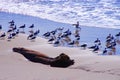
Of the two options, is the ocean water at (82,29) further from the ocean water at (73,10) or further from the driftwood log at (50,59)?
the driftwood log at (50,59)

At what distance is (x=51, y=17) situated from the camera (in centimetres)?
2858

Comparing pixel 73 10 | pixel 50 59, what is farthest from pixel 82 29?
pixel 50 59

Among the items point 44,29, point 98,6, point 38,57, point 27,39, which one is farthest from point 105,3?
point 38,57

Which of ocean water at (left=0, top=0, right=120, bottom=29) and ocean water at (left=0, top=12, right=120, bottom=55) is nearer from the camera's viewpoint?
ocean water at (left=0, top=12, right=120, bottom=55)

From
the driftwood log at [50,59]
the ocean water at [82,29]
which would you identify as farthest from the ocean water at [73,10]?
the driftwood log at [50,59]

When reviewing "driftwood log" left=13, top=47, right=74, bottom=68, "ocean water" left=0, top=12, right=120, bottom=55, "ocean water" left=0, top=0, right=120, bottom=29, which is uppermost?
Answer: "ocean water" left=0, top=0, right=120, bottom=29

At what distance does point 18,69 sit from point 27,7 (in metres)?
26.1

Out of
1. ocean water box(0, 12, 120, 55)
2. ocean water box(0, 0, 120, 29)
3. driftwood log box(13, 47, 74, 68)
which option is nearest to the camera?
driftwood log box(13, 47, 74, 68)

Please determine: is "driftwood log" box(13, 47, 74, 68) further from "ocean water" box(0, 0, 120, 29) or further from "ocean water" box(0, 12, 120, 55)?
"ocean water" box(0, 0, 120, 29)

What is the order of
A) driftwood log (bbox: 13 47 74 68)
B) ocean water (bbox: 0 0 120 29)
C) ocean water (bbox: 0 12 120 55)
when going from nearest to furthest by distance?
driftwood log (bbox: 13 47 74 68), ocean water (bbox: 0 12 120 55), ocean water (bbox: 0 0 120 29)

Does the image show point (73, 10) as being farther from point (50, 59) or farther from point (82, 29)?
point (50, 59)

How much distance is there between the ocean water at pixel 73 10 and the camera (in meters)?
26.9

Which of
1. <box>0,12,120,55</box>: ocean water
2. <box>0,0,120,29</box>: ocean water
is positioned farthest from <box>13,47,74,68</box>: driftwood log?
<box>0,0,120,29</box>: ocean water

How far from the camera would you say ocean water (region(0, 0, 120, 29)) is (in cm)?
2686
